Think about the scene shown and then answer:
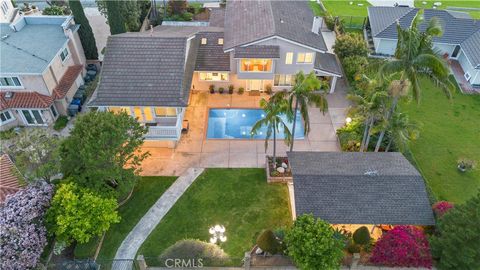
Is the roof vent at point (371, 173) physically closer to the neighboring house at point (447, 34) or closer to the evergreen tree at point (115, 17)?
the neighboring house at point (447, 34)

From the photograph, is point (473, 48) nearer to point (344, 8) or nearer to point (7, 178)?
point (344, 8)

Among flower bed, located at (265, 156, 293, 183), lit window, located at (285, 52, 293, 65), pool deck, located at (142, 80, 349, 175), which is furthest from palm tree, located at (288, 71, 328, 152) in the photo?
lit window, located at (285, 52, 293, 65)

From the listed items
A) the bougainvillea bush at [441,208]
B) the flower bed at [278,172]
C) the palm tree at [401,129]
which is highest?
the palm tree at [401,129]

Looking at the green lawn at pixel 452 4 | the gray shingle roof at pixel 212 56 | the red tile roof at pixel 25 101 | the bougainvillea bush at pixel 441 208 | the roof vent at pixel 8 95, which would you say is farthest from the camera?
the green lawn at pixel 452 4

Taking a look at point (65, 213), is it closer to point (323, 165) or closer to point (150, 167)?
point (150, 167)

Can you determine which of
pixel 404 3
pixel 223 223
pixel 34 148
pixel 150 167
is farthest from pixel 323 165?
pixel 404 3

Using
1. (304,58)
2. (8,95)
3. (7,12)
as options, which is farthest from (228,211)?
(7,12)

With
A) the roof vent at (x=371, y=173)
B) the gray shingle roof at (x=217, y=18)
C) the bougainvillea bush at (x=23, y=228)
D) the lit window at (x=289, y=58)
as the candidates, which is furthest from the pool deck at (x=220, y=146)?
the gray shingle roof at (x=217, y=18)
